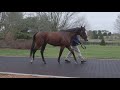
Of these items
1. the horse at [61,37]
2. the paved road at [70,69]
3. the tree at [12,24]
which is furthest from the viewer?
the tree at [12,24]

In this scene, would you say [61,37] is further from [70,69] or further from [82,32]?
[70,69]

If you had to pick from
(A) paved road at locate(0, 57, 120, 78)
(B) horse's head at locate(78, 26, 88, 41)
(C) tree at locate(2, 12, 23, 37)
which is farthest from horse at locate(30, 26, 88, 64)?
(C) tree at locate(2, 12, 23, 37)

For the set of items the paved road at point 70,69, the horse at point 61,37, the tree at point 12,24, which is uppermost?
the tree at point 12,24

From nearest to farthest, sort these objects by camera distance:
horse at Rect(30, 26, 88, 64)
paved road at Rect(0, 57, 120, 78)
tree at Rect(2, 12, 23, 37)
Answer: paved road at Rect(0, 57, 120, 78)
horse at Rect(30, 26, 88, 64)
tree at Rect(2, 12, 23, 37)

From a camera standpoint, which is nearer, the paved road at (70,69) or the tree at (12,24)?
the paved road at (70,69)

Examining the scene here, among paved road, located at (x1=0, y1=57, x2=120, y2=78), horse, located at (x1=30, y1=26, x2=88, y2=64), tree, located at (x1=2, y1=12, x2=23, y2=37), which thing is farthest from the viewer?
tree, located at (x1=2, y1=12, x2=23, y2=37)

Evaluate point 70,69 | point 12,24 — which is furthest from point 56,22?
point 70,69

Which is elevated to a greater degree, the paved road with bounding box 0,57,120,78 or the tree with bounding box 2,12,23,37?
the tree with bounding box 2,12,23,37

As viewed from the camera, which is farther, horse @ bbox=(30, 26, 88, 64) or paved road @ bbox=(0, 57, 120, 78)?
horse @ bbox=(30, 26, 88, 64)

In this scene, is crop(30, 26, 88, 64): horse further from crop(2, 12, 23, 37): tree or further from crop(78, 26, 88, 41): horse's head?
crop(2, 12, 23, 37): tree

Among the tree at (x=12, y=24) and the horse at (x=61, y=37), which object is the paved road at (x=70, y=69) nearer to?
the horse at (x=61, y=37)

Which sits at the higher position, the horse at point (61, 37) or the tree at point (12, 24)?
the tree at point (12, 24)

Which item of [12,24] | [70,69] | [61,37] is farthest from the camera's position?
[12,24]

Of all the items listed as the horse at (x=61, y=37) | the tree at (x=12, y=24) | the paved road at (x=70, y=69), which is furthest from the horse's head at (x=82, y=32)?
the tree at (x=12, y=24)
